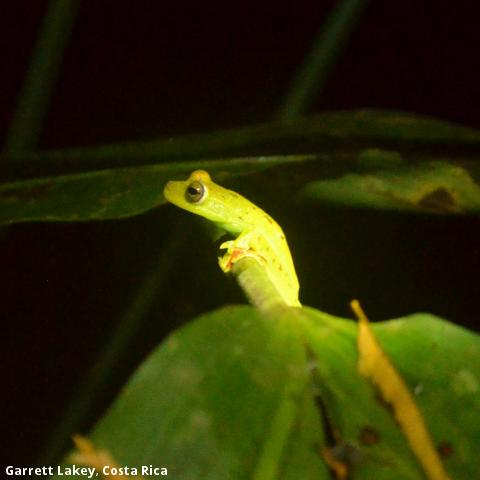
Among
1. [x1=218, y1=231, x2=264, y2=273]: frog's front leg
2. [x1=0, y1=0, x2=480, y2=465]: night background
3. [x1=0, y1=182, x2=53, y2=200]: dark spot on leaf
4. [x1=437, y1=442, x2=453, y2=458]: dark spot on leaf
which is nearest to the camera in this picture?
[x1=437, y1=442, x2=453, y2=458]: dark spot on leaf

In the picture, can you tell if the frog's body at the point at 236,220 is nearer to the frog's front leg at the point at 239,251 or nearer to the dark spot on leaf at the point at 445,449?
the frog's front leg at the point at 239,251

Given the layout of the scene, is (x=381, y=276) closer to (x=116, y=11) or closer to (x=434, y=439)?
(x=434, y=439)

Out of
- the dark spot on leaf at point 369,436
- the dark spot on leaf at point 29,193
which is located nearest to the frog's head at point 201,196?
the dark spot on leaf at point 29,193

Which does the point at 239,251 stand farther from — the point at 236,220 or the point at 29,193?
the point at 29,193

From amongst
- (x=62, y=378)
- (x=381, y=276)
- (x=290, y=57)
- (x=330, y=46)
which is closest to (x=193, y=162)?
(x=381, y=276)

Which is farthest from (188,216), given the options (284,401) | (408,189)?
(284,401)

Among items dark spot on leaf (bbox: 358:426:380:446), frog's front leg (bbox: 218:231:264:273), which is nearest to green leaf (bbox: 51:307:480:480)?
dark spot on leaf (bbox: 358:426:380:446)

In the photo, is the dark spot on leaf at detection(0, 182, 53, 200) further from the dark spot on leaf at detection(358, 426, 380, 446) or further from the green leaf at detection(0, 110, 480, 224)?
the dark spot on leaf at detection(358, 426, 380, 446)
